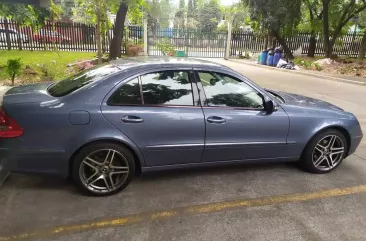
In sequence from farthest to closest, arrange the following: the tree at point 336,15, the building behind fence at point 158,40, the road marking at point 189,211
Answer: the building behind fence at point 158,40, the tree at point 336,15, the road marking at point 189,211

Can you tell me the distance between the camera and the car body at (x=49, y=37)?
1970cm

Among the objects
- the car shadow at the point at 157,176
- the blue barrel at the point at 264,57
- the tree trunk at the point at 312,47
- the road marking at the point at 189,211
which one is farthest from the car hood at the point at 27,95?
the tree trunk at the point at 312,47

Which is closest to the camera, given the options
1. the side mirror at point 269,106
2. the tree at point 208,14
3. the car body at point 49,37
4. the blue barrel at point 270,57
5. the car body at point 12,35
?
the side mirror at point 269,106

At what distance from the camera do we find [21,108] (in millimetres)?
2971

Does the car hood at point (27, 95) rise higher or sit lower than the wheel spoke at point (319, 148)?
higher

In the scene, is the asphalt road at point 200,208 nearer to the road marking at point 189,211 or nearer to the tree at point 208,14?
the road marking at point 189,211

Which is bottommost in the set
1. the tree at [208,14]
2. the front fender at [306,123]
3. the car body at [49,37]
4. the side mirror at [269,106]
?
the front fender at [306,123]

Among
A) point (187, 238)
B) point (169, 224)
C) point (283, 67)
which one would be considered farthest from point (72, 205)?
point (283, 67)

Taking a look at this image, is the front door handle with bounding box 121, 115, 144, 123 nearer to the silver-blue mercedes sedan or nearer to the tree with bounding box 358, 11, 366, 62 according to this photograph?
the silver-blue mercedes sedan

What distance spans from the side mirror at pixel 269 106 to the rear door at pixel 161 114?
32.0 inches

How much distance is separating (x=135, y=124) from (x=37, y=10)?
28.7ft

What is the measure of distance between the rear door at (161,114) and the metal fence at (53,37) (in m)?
16.6

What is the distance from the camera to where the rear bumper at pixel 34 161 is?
9.73ft

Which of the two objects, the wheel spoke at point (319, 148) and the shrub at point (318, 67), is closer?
the wheel spoke at point (319, 148)
